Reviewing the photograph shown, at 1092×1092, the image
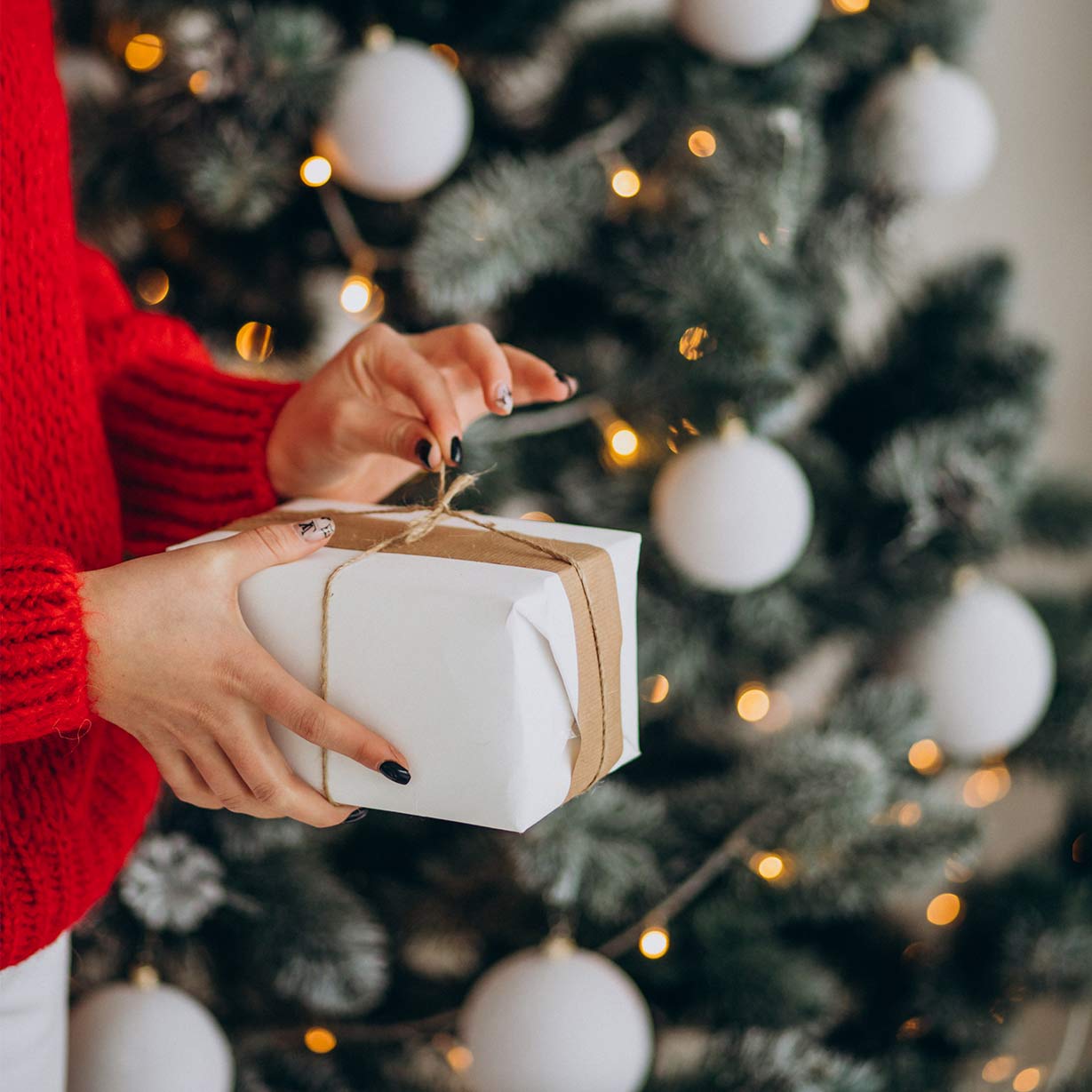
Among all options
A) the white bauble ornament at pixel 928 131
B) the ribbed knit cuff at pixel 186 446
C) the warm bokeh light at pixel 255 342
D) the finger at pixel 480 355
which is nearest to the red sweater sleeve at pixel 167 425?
the ribbed knit cuff at pixel 186 446

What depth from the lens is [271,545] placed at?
18.9 inches

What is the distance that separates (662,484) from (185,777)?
1.57 ft

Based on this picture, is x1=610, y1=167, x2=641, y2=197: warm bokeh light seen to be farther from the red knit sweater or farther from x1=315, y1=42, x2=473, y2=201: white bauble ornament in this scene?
the red knit sweater

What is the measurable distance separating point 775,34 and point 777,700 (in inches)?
29.4

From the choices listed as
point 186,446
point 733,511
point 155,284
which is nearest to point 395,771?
point 186,446

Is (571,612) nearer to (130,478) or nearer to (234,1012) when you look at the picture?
(130,478)

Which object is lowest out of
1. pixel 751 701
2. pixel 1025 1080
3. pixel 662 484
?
pixel 1025 1080

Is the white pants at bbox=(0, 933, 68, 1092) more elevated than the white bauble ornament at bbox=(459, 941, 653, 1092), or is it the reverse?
the white pants at bbox=(0, 933, 68, 1092)

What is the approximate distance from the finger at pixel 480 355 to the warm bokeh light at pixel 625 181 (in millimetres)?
409

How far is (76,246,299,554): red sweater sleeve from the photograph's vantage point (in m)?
0.66

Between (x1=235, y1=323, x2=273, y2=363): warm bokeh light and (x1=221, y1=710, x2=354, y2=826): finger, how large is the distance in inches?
21.9

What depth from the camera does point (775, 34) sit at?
86 cm

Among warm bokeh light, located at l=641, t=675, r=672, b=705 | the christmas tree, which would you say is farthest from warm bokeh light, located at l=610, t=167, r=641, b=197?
warm bokeh light, located at l=641, t=675, r=672, b=705

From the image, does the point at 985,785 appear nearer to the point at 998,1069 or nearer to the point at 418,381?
the point at 998,1069
